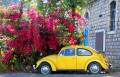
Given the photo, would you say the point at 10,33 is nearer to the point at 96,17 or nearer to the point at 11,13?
the point at 11,13

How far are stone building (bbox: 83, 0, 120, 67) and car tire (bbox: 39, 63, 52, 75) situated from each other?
531cm

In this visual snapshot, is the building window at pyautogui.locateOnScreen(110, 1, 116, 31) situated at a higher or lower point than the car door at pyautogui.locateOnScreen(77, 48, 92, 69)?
higher

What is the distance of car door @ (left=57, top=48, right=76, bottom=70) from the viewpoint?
10.1 m

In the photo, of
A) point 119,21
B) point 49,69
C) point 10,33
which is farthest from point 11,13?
point 119,21

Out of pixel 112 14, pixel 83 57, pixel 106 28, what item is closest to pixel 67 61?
pixel 83 57

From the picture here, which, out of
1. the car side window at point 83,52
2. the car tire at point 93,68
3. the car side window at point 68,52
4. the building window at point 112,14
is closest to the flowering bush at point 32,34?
the car side window at point 68,52

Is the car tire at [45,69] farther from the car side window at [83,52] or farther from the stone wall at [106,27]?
the stone wall at [106,27]

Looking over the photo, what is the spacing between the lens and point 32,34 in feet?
35.7

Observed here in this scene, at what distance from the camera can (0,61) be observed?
456 inches

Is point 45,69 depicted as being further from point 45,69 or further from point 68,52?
point 68,52

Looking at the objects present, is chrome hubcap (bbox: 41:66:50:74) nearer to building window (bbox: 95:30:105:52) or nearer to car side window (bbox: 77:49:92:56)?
car side window (bbox: 77:49:92:56)

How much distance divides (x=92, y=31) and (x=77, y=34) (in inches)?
209

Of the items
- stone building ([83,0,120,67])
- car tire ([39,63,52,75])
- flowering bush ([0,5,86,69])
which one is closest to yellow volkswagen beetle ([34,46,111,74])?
car tire ([39,63,52,75])

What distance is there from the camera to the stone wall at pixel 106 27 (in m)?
13.6
